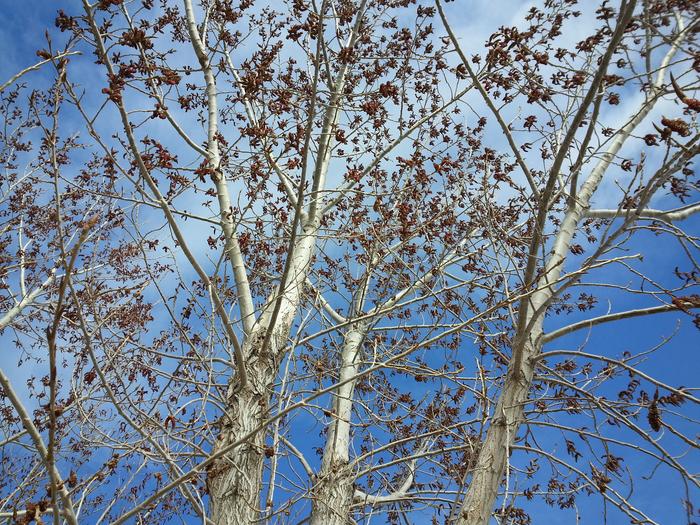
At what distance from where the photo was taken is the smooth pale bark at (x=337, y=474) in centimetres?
626

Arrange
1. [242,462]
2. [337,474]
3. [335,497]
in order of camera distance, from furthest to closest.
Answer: [337,474] → [335,497] → [242,462]

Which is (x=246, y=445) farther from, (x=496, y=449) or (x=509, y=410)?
(x=509, y=410)

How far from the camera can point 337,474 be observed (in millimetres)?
6449

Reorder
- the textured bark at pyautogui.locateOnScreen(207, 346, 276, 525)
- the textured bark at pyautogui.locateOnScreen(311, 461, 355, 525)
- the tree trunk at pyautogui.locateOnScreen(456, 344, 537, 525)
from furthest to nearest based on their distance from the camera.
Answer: the textured bark at pyautogui.locateOnScreen(311, 461, 355, 525), the textured bark at pyautogui.locateOnScreen(207, 346, 276, 525), the tree trunk at pyautogui.locateOnScreen(456, 344, 537, 525)

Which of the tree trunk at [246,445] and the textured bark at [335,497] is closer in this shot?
the tree trunk at [246,445]

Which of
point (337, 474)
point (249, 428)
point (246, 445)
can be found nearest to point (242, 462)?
point (246, 445)

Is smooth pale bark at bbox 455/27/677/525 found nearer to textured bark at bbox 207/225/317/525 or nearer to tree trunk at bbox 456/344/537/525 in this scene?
tree trunk at bbox 456/344/537/525

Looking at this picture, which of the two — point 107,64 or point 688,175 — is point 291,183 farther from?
point 688,175

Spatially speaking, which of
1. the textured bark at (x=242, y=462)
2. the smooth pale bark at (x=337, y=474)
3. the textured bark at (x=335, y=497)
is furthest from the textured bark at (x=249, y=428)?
the textured bark at (x=335, y=497)

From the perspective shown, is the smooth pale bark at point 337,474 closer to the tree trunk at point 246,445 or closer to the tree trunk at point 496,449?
the tree trunk at point 246,445

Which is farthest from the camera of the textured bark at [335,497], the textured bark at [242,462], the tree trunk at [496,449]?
the textured bark at [335,497]

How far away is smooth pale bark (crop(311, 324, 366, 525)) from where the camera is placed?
6.26 meters

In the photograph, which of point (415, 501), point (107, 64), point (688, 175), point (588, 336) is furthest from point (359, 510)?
point (107, 64)

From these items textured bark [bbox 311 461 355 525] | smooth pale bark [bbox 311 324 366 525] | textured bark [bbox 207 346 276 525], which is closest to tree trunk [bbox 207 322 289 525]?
textured bark [bbox 207 346 276 525]
